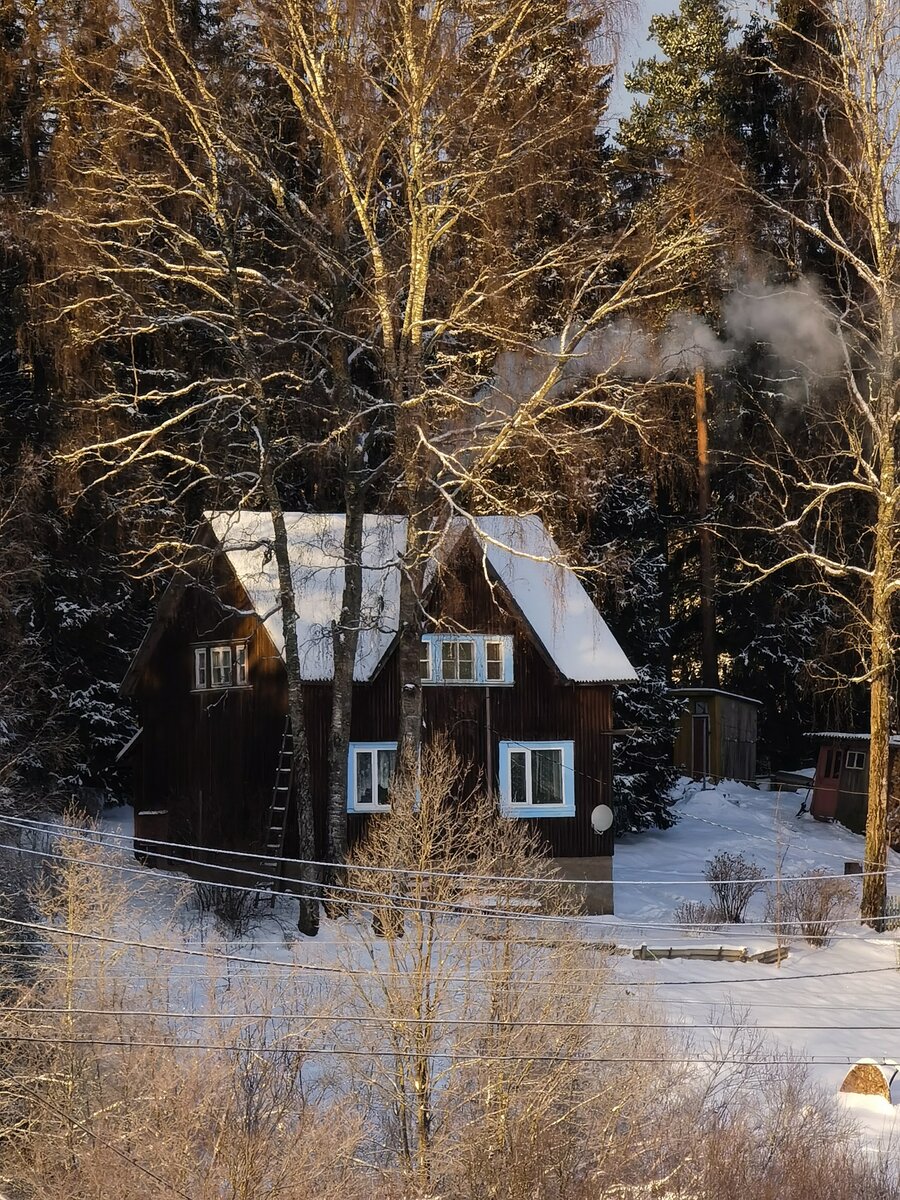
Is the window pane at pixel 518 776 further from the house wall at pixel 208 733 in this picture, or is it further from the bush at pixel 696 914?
the house wall at pixel 208 733

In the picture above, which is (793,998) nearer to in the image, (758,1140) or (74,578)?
(758,1140)

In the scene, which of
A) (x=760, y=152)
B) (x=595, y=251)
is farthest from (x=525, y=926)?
(x=760, y=152)

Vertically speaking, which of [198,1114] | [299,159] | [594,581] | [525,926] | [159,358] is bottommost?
[198,1114]

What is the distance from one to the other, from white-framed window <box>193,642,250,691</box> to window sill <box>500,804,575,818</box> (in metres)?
5.03

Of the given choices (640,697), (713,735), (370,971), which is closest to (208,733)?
(370,971)

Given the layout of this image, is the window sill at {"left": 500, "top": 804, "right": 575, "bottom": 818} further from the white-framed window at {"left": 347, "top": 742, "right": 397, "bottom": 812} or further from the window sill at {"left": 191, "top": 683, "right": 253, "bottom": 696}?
the window sill at {"left": 191, "top": 683, "right": 253, "bottom": 696}

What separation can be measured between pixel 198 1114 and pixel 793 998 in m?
10.5

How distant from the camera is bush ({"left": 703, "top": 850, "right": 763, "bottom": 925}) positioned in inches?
1088

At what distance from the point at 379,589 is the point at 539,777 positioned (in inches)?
169

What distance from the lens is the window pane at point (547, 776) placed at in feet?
90.7

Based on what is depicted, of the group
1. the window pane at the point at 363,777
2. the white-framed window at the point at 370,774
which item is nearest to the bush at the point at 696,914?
the white-framed window at the point at 370,774

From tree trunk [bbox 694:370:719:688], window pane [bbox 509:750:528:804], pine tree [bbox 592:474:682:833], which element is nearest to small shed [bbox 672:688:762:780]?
tree trunk [bbox 694:370:719:688]

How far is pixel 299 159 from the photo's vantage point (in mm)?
24625

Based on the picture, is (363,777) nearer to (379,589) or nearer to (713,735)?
(379,589)
